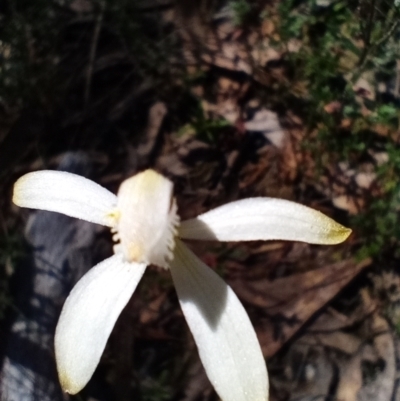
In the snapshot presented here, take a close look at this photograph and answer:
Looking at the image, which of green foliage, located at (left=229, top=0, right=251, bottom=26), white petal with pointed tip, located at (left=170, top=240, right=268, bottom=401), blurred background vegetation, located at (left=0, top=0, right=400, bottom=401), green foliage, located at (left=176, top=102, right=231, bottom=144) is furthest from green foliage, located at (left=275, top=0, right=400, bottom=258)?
white petal with pointed tip, located at (left=170, top=240, right=268, bottom=401)

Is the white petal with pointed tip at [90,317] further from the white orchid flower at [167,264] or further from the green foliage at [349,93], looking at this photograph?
the green foliage at [349,93]

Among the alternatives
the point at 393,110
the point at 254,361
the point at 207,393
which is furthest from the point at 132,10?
the point at 254,361

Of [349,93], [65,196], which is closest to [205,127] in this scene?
[349,93]

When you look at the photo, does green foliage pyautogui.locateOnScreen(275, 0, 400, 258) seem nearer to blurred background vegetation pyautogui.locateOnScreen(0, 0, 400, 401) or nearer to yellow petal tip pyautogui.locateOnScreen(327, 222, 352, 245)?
blurred background vegetation pyautogui.locateOnScreen(0, 0, 400, 401)

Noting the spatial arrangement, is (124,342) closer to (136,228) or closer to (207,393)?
(207,393)

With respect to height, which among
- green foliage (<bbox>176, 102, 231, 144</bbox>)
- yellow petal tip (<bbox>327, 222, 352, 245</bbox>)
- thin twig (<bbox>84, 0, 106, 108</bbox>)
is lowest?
green foliage (<bbox>176, 102, 231, 144</bbox>)

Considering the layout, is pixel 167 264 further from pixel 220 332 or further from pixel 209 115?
pixel 209 115
